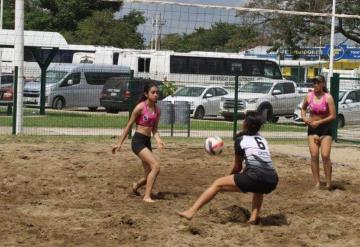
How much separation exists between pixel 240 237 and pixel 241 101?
70.2 ft

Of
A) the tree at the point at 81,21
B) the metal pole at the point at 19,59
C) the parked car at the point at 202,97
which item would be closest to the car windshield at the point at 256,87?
the parked car at the point at 202,97

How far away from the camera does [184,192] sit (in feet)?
36.3

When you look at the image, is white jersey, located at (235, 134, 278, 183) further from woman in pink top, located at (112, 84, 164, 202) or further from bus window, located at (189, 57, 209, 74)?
bus window, located at (189, 57, 209, 74)

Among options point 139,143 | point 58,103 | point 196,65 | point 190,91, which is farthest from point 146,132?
point 196,65

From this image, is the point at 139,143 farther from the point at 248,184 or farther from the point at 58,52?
the point at 58,52

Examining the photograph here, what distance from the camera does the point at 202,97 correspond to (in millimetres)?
30906

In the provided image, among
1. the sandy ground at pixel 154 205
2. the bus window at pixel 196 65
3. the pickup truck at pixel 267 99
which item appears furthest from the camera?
the bus window at pixel 196 65

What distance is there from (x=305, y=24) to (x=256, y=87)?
13.4m

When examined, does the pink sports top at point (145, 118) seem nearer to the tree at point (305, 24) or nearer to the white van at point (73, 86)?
the white van at point (73, 86)

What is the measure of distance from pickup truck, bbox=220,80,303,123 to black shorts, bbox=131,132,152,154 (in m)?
18.6

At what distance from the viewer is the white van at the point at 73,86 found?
31.4 meters

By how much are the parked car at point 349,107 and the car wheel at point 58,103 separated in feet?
37.2

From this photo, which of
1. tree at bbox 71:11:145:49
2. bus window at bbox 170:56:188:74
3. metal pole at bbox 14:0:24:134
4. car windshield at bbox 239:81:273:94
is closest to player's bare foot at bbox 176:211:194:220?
metal pole at bbox 14:0:24:134

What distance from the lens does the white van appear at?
103 feet
